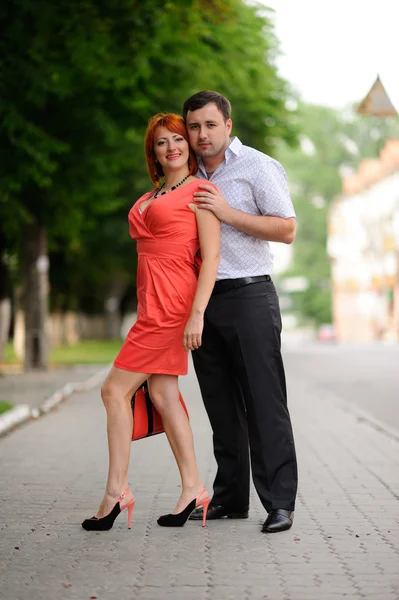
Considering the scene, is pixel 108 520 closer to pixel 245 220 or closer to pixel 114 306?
pixel 245 220

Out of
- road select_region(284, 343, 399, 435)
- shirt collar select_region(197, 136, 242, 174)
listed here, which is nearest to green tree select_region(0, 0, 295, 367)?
road select_region(284, 343, 399, 435)

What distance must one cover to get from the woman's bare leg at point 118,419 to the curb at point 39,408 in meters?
6.28

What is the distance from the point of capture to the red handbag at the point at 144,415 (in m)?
6.32

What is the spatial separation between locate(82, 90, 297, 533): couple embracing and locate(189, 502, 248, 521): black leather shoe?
0.18m

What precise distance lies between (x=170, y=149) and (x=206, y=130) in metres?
0.20

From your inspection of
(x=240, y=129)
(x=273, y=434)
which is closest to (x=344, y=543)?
(x=273, y=434)

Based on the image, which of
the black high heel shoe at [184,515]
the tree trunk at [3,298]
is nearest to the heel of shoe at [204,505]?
the black high heel shoe at [184,515]

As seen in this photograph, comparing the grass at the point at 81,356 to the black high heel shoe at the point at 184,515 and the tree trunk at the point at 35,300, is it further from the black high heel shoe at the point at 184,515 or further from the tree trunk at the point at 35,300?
the black high heel shoe at the point at 184,515

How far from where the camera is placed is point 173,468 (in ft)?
30.6

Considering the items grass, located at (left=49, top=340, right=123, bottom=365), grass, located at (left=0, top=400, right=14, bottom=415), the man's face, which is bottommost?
grass, located at (left=49, top=340, right=123, bottom=365)

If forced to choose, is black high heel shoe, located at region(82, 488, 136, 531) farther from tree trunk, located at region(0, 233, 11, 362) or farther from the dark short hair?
tree trunk, located at region(0, 233, 11, 362)

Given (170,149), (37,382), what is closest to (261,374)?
(170,149)

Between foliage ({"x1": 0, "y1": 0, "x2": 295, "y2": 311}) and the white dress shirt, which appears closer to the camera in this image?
the white dress shirt

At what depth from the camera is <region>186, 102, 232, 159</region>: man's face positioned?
20.4 ft
